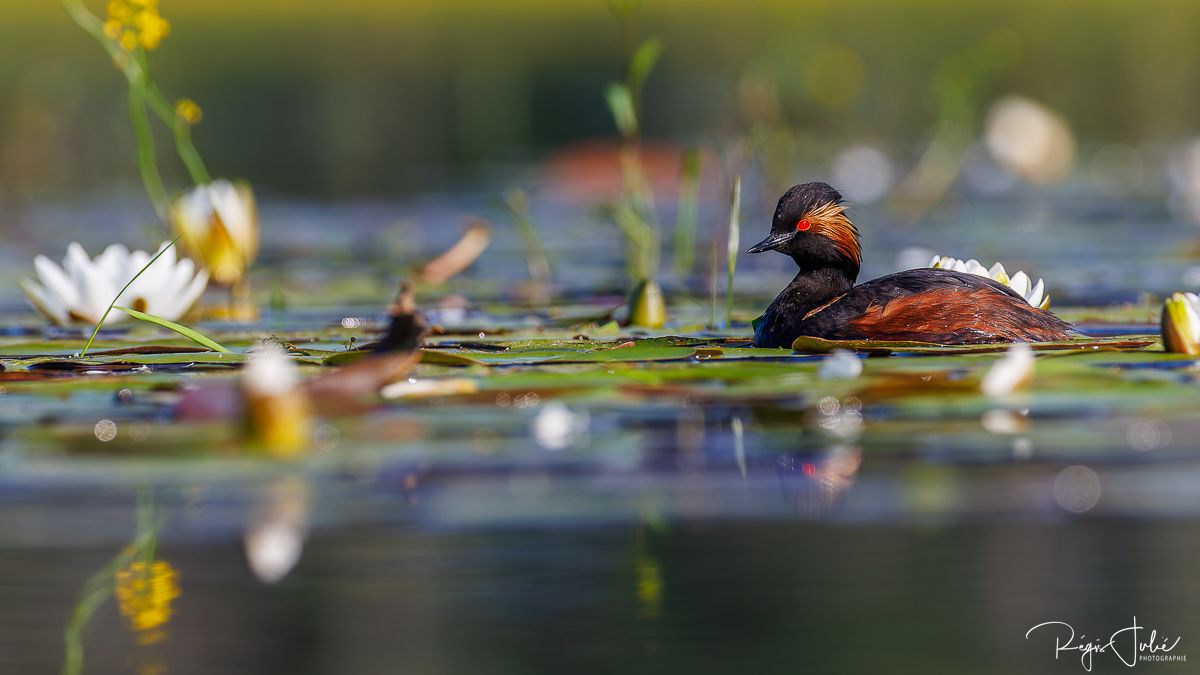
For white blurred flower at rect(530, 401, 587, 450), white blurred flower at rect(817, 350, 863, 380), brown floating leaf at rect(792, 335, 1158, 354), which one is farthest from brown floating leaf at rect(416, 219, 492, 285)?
white blurred flower at rect(530, 401, 587, 450)

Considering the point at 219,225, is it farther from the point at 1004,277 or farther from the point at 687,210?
the point at 1004,277

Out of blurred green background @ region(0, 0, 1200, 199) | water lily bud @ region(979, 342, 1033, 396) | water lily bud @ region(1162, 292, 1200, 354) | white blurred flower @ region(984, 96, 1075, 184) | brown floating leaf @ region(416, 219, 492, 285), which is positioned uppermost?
blurred green background @ region(0, 0, 1200, 199)

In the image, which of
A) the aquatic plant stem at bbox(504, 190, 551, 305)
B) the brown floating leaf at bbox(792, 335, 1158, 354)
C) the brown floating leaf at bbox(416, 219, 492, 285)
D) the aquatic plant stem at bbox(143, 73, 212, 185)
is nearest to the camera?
the brown floating leaf at bbox(792, 335, 1158, 354)

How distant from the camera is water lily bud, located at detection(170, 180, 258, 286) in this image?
1012 cm

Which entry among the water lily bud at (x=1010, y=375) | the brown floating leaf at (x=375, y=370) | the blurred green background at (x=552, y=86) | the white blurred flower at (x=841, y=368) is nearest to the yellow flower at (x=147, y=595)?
the brown floating leaf at (x=375, y=370)

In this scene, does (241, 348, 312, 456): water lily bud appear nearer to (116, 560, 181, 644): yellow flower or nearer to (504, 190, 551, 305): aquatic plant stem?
(116, 560, 181, 644): yellow flower

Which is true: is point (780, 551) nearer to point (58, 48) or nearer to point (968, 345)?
point (968, 345)

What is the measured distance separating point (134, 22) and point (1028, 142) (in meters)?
10.9

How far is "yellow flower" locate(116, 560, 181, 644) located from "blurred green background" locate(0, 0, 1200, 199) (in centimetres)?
915

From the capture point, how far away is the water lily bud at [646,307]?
8.02 meters

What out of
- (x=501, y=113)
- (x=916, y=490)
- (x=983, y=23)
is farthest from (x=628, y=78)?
(x=983, y=23)

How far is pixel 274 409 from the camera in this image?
17.3 feet

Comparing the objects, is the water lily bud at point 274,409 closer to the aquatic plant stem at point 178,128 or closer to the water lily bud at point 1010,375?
the water lily bud at point 1010,375

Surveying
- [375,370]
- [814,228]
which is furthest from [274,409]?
[814,228]
